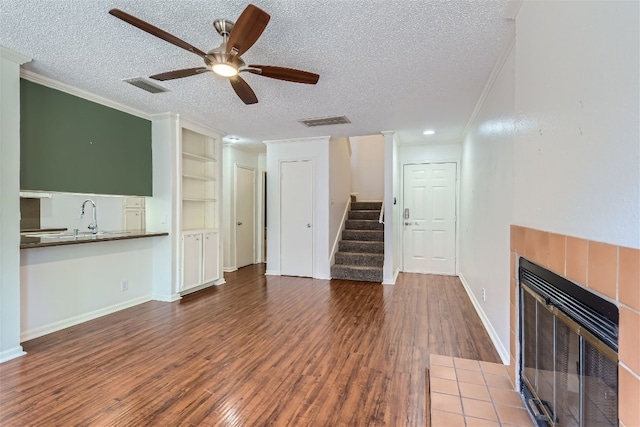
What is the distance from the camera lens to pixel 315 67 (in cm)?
265

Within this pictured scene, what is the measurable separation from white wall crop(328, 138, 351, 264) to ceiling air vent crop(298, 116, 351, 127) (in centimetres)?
95

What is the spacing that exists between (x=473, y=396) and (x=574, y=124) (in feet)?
4.83

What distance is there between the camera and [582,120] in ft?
3.71

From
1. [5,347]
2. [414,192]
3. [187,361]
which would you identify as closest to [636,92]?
[187,361]

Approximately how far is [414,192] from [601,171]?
4.87 m

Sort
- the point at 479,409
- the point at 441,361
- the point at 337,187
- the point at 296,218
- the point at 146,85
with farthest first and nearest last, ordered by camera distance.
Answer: the point at 337,187, the point at 296,218, the point at 146,85, the point at 441,361, the point at 479,409

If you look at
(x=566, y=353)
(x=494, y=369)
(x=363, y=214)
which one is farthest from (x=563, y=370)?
(x=363, y=214)

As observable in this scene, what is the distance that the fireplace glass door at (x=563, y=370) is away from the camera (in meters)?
1.01

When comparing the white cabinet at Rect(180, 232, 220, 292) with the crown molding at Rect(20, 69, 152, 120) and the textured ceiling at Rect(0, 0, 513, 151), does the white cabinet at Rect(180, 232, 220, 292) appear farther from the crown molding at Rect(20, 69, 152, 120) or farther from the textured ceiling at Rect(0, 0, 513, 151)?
the textured ceiling at Rect(0, 0, 513, 151)

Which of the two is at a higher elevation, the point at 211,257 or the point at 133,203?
the point at 133,203

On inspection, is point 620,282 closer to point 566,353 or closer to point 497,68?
point 566,353

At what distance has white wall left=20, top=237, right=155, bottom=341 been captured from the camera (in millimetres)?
2812

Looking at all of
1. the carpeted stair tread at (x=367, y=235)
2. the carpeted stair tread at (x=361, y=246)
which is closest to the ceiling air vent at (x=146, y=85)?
the carpeted stair tread at (x=361, y=246)

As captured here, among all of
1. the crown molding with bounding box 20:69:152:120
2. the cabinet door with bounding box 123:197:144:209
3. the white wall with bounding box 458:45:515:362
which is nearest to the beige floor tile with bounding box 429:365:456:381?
the white wall with bounding box 458:45:515:362
